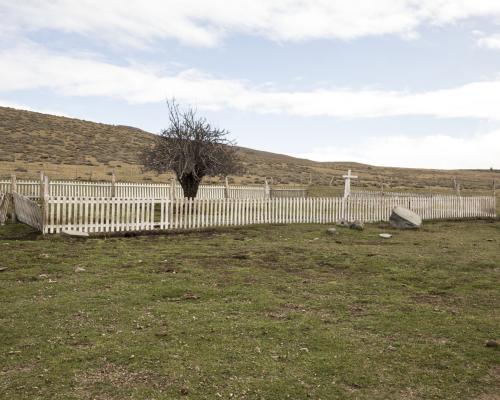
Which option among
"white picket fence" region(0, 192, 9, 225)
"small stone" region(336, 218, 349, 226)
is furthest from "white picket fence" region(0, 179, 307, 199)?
"small stone" region(336, 218, 349, 226)

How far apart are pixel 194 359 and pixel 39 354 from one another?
5.36 ft

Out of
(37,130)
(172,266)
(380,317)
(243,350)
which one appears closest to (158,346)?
(243,350)

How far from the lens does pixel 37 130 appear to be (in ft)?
202

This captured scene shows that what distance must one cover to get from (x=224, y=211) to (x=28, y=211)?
240 inches

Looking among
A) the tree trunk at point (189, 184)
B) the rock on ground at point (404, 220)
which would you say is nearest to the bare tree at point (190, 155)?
the tree trunk at point (189, 184)

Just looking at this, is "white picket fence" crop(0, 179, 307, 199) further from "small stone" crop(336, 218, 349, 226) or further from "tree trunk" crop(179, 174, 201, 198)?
"small stone" crop(336, 218, 349, 226)

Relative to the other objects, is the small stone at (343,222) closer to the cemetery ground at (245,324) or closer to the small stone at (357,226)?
the small stone at (357,226)

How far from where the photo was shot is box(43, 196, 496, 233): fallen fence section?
13.8 m

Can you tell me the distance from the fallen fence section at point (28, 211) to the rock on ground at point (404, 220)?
39.3 ft

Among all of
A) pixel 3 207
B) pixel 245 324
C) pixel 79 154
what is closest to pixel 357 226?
pixel 245 324

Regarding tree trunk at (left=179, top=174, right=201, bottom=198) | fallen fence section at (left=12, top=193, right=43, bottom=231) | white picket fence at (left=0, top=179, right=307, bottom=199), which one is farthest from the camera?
white picket fence at (left=0, top=179, right=307, bottom=199)

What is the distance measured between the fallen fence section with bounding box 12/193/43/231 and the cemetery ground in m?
2.03

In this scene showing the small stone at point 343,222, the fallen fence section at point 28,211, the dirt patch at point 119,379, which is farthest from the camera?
the small stone at point 343,222

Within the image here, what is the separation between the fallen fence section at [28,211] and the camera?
44.3 feet
